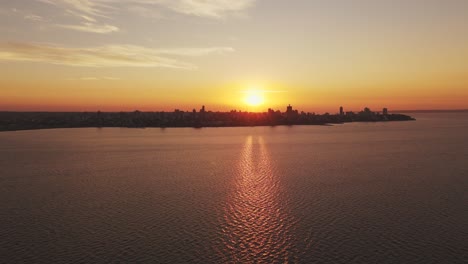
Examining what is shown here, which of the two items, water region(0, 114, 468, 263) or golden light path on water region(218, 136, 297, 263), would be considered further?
water region(0, 114, 468, 263)

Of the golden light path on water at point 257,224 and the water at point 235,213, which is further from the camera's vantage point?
the water at point 235,213

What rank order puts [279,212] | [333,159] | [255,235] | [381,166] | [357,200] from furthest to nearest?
[333,159], [381,166], [357,200], [279,212], [255,235]

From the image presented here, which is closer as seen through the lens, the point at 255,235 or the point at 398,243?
the point at 398,243

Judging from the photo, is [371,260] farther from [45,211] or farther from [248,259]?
[45,211]

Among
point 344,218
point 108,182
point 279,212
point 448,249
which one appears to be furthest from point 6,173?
point 448,249
